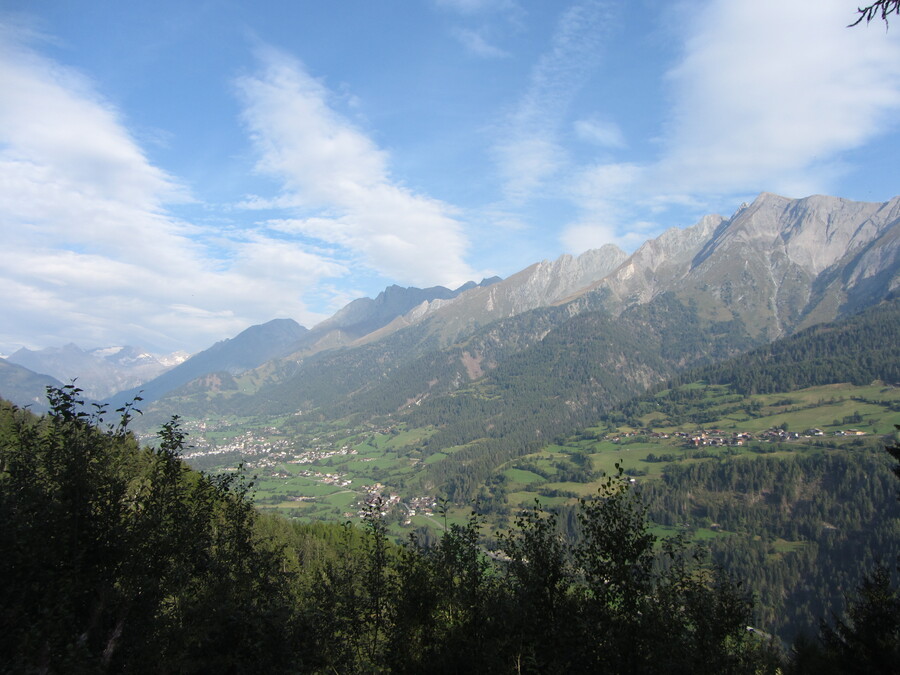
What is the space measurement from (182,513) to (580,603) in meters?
16.1

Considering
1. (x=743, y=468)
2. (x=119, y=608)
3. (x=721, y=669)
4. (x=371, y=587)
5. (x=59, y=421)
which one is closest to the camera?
(x=119, y=608)

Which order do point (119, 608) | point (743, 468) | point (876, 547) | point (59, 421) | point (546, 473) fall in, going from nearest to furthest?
point (119, 608) → point (59, 421) → point (876, 547) → point (743, 468) → point (546, 473)

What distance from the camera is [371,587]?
1994cm

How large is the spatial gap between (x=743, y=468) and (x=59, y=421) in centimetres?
16960

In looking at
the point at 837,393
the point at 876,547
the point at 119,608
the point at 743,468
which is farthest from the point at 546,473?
the point at 119,608

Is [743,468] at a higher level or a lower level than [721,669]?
lower

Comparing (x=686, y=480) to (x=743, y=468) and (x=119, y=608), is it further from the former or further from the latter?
(x=119, y=608)

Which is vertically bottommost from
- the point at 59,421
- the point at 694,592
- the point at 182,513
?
the point at 694,592

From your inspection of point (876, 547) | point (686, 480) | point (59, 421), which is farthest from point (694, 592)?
point (686, 480)

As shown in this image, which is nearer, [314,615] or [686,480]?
[314,615]

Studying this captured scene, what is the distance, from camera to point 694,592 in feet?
68.6

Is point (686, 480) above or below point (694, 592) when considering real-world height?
below

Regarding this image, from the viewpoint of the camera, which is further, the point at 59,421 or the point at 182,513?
the point at 182,513

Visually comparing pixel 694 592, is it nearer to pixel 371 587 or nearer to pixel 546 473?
pixel 371 587
